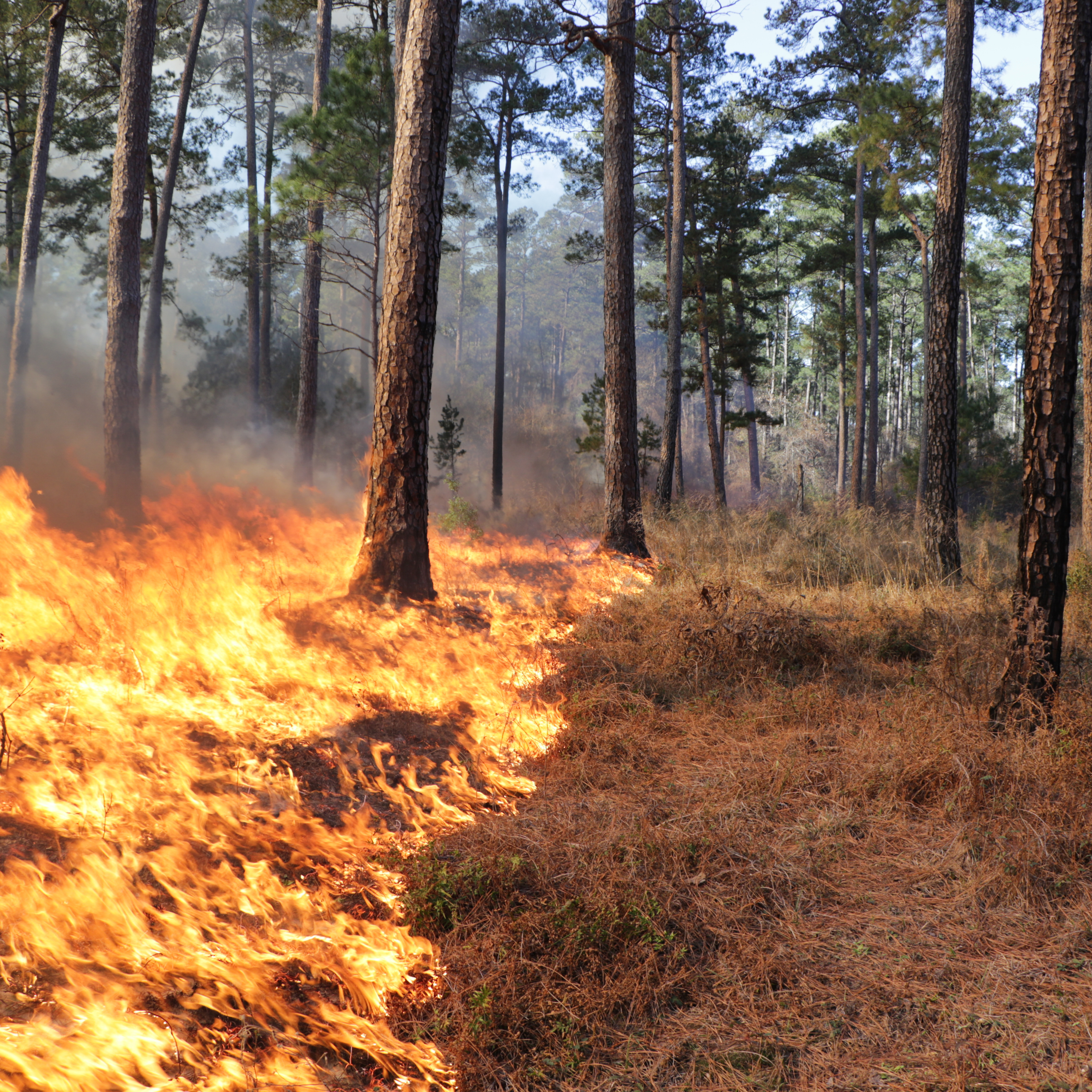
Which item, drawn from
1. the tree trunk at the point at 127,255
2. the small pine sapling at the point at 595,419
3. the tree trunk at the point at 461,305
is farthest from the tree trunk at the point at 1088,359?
the tree trunk at the point at 461,305

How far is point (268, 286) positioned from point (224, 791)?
21.1 m

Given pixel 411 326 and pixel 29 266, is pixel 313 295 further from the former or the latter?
pixel 411 326

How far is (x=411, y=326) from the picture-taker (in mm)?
6258

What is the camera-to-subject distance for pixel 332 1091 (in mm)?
2002

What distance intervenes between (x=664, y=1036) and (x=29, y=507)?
5144mm

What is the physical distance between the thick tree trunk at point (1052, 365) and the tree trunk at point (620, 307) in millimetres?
5765

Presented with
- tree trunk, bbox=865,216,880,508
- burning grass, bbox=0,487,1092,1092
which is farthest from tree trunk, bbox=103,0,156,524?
tree trunk, bbox=865,216,880,508

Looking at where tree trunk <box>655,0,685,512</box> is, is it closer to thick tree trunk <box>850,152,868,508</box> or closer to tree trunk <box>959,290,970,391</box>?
thick tree trunk <box>850,152,868,508</box>

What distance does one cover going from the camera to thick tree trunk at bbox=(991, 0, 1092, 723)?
14.8 ft

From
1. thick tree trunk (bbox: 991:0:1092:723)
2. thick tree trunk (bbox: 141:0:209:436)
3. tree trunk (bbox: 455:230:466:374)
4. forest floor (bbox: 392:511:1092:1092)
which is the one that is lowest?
forest floor (bbox: 392:511:1092:1092)

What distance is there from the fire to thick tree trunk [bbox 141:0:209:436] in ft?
42.2

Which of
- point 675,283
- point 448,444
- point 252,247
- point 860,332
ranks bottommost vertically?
point 448,444

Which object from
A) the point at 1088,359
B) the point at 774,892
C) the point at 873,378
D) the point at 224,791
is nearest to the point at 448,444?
the point at 1088,359

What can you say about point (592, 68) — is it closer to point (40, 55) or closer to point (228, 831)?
point (40, 55)
